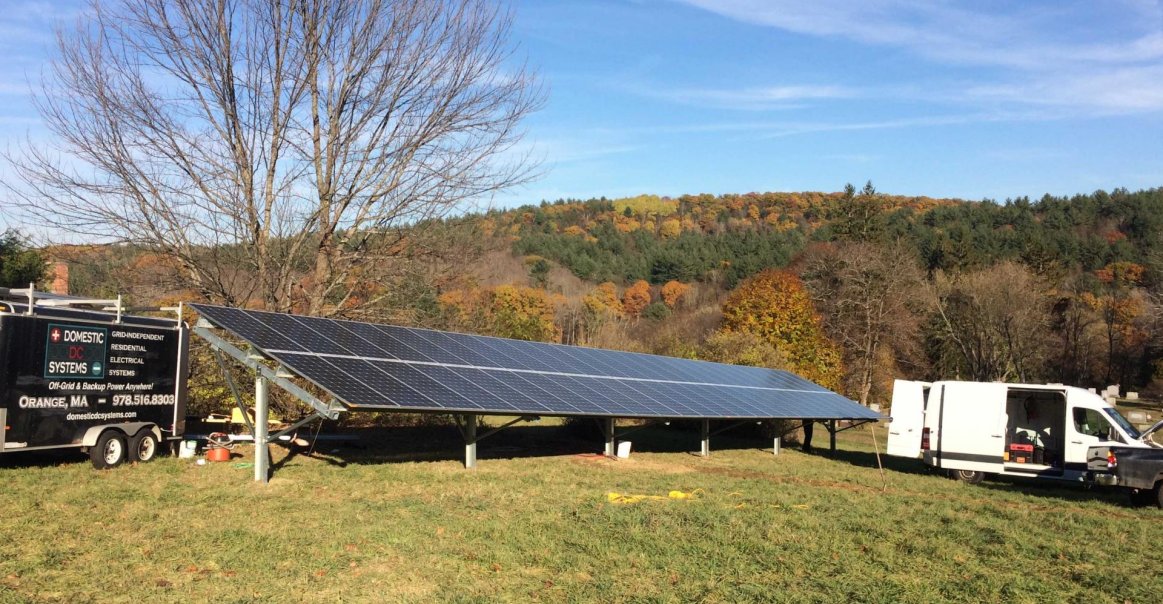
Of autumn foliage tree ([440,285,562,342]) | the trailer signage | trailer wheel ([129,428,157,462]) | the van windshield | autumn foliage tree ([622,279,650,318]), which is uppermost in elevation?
autumn foliage tree ([622,279,650,318])

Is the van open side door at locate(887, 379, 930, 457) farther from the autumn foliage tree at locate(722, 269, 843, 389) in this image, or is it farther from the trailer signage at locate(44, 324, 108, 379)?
the autumn foliage tree at locate(722, 269, 843, 389)

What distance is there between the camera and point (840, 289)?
67.1 meters

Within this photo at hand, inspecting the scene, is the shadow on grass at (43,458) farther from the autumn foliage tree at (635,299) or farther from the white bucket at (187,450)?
the autumn foliage tree at (635,299)

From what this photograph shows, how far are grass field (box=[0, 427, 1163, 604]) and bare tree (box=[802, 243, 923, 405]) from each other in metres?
46.5

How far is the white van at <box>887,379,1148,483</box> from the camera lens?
19.6m

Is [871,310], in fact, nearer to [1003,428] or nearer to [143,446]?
[1003,428]

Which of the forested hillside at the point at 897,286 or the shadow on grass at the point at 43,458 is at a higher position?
the forested hillside at the point at 897,286

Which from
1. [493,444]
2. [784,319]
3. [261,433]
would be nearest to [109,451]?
[261,433]

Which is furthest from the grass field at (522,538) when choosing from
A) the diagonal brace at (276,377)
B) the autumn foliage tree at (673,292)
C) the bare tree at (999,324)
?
the autumn foliage tree at (673,292)

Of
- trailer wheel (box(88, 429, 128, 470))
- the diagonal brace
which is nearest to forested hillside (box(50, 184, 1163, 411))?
trailer wheel (box(88, 429, 128, 470))

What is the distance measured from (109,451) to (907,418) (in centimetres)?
1772

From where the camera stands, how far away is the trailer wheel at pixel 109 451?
14.9 m

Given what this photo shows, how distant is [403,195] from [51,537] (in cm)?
1447

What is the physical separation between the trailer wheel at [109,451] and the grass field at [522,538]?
35 centimetres
